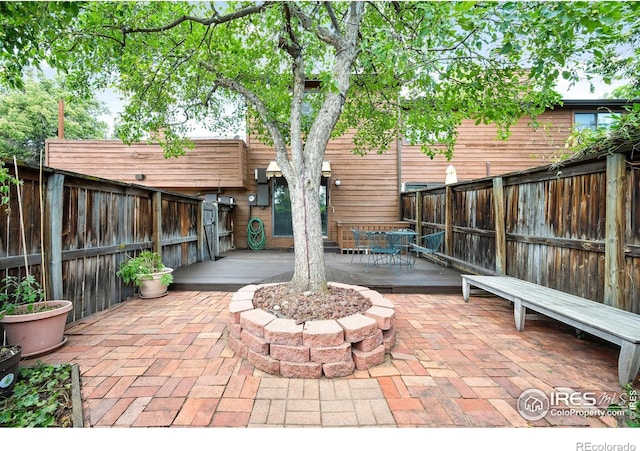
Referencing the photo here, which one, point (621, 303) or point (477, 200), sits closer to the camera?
point (621, 303)

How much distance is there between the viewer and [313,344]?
191 centimetres

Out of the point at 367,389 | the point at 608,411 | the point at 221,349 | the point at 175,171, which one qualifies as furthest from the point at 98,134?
the point at 608,411

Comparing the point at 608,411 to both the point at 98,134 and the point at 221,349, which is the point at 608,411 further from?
the point at 98,134

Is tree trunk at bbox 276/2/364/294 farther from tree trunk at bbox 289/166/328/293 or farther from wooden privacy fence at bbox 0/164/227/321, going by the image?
wooden privacy fence at bbox 0/164/227/321

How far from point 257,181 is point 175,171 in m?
2.35

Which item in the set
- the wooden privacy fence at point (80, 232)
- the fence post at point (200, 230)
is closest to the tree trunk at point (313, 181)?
the wooden privacy fence at point (80, 232)

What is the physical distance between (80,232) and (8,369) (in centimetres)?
173

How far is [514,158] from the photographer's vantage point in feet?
27.9

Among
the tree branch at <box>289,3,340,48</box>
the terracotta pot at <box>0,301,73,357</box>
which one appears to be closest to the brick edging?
the terracotta pot at <box>0,301,73,357</box>

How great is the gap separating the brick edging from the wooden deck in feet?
6.01

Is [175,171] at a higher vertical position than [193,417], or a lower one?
higher

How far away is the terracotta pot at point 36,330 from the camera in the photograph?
6.72 feet

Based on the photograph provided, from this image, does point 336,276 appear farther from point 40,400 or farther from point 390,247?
point 40,400
